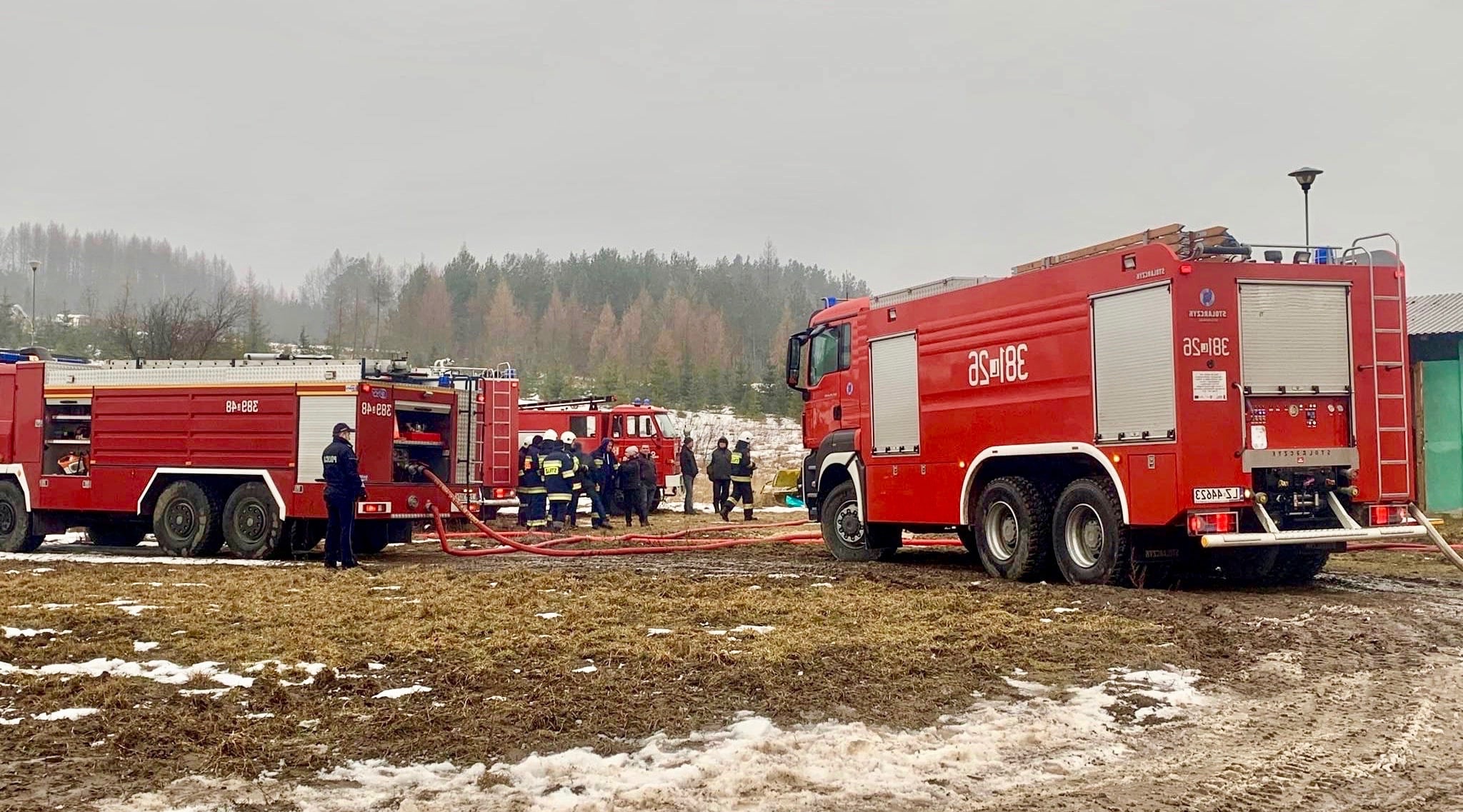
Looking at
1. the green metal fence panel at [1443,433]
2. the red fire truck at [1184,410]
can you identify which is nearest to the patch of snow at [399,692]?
the red fire truck at [1184,410]

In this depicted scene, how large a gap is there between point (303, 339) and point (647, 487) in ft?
88.1

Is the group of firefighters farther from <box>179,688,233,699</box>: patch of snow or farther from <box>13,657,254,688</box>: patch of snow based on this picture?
<box>179,688,233,699</box>: patch of snow

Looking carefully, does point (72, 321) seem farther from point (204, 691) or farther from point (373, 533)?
point (204, 691)

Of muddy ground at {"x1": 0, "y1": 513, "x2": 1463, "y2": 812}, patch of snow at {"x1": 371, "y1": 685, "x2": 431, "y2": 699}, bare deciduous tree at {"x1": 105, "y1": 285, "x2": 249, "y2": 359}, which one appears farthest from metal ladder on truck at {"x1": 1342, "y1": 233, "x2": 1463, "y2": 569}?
bare deciduous tree at {"x1": 105, "y1": 285, "x2": 249, "y2": 359}

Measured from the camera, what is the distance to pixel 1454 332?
20.2m

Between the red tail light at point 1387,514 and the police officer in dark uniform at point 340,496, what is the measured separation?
33.8 ft

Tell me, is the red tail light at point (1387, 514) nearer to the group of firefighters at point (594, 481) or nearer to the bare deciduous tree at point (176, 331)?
the group of firefighters at point (594, 481)

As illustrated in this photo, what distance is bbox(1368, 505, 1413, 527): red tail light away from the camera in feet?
34.1

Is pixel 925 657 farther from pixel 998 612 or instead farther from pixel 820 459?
pixel 820 459

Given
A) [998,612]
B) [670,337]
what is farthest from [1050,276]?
[670,337]

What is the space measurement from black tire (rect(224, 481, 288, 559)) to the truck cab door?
6.72 metres

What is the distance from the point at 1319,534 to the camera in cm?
1004

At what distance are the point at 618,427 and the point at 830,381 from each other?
15597mm

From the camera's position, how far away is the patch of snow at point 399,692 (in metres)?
6.52
